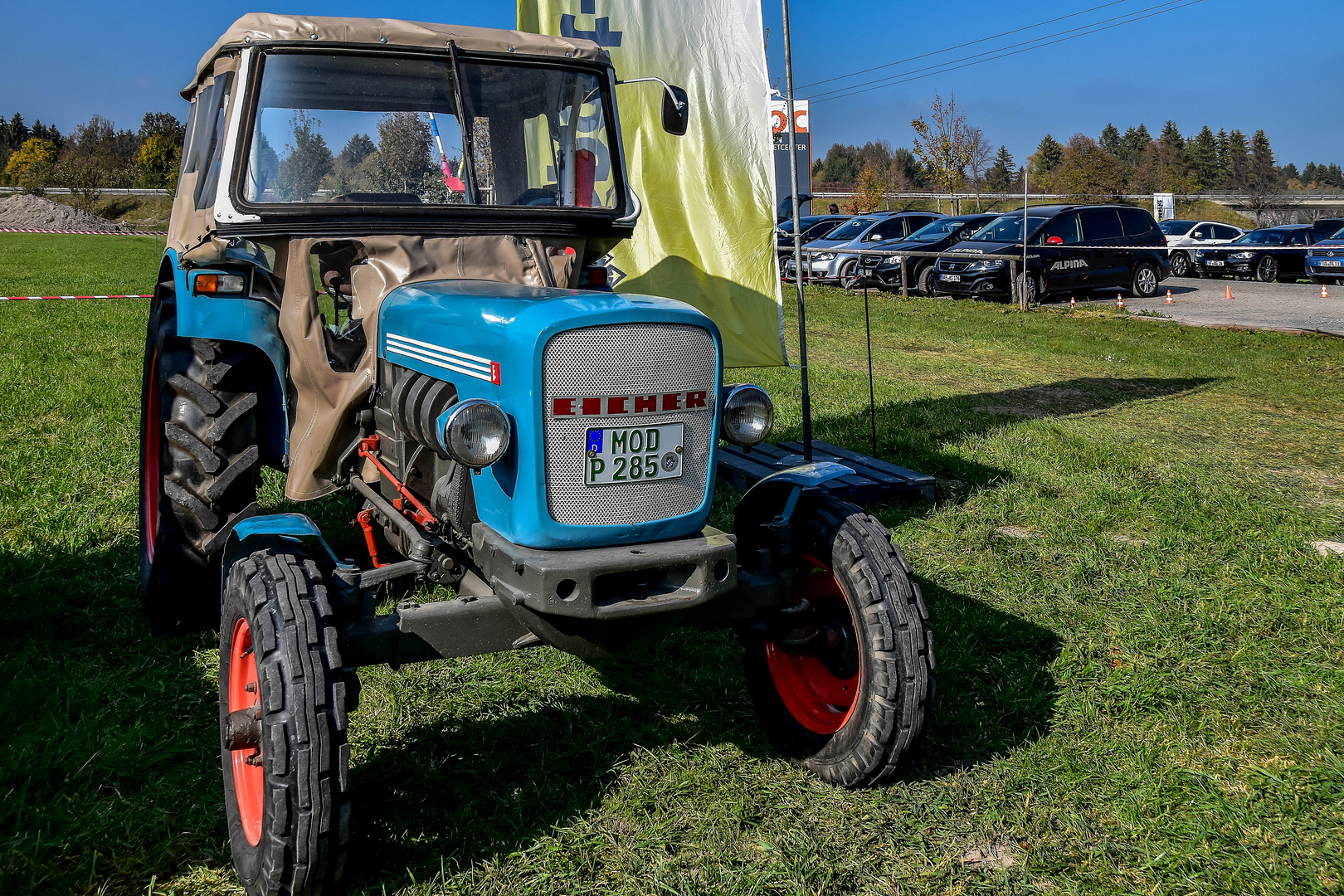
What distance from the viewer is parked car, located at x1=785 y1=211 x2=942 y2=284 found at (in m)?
20.6

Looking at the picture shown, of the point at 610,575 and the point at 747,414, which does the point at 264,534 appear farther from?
the point at 747,414

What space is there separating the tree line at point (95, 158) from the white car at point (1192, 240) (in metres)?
44.7

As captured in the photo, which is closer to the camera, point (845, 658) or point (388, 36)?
point (845, 658)

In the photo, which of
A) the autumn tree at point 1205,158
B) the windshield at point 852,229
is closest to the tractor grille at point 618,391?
the windshield at point 852,229

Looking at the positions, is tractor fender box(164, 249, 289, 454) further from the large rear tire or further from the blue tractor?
the large rear tire

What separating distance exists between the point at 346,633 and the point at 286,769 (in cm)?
40

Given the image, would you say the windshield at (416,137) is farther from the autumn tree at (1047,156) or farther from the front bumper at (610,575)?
the autumn tree at (1047,156)

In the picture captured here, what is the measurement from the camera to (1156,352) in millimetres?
11727

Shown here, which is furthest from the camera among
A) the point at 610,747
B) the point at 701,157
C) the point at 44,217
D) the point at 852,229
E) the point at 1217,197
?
the point at 1217,197

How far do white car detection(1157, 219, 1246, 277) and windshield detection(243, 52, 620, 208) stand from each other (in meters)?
21.7

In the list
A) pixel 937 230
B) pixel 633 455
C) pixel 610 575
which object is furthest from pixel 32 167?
pixel 610 575

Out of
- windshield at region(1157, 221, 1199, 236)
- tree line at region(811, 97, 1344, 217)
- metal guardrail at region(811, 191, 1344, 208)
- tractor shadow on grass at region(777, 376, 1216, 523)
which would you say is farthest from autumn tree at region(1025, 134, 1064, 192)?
tractor shadow on grass at region(777, 376, 1216, 523)

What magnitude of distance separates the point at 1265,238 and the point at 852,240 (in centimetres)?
921

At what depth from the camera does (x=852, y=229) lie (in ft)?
74.8
